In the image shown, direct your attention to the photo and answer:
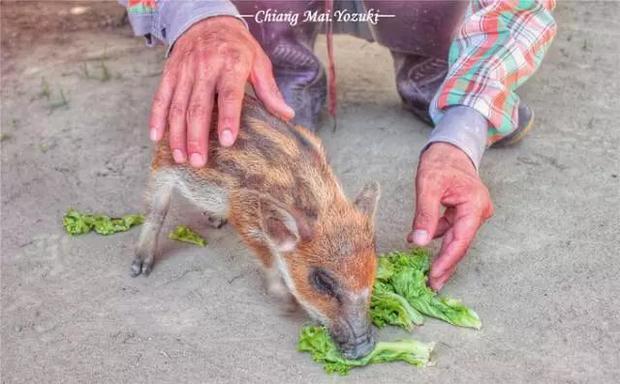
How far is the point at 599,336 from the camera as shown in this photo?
2.82 m

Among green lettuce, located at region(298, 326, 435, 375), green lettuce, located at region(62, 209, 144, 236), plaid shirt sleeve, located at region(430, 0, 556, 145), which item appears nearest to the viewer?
green lettuce, located at region(298, 326, 435, 375)

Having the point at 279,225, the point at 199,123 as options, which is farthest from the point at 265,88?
the point at 279,225

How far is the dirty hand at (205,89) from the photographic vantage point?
9.15ft

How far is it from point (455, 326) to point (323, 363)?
0.53 metres

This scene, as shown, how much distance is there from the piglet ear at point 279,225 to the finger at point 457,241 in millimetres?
541

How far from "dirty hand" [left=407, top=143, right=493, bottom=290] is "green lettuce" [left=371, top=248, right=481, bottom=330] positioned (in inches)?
2.6

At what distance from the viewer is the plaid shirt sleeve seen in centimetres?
344

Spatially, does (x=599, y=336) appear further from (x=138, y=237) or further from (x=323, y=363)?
(x=138, y=237)

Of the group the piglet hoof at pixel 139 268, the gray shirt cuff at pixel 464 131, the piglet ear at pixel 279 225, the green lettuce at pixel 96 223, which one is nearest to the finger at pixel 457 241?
the gray shirt cuff at pixel 464 131

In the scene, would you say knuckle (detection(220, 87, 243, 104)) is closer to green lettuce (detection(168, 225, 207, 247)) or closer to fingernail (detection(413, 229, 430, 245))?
fingernail (detection(413, 229, 430, 245))

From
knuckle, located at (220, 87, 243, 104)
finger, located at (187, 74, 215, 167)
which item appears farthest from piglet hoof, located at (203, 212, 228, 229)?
knuckle, located at (220, 87, 243, 104)

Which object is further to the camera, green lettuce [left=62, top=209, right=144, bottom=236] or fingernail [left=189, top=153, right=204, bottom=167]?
green lettuce [left=62, top=209, right=144, bottom=236]

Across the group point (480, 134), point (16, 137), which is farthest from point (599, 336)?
point (16, 137)

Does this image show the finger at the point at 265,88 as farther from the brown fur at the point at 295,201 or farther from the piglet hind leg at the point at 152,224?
the piglet hind leg at the point at 152,224
